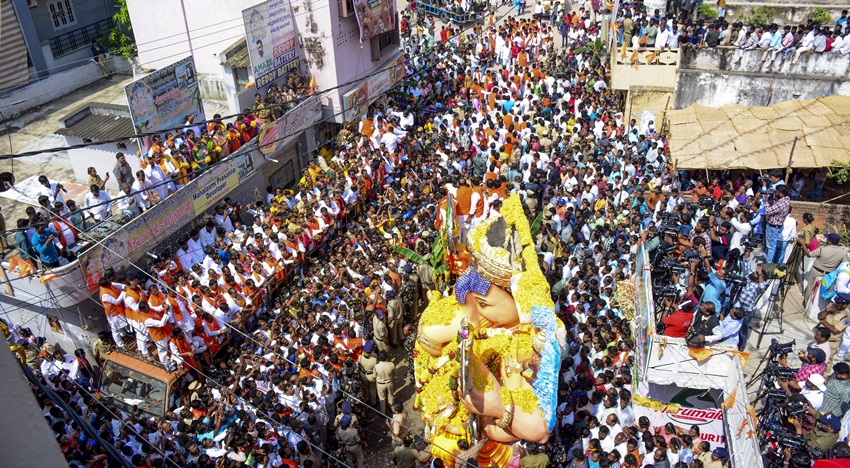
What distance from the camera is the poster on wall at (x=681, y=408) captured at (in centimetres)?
882

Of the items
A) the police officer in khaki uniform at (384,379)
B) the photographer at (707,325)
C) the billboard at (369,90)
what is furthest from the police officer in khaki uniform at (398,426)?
the billboard at (369,90)

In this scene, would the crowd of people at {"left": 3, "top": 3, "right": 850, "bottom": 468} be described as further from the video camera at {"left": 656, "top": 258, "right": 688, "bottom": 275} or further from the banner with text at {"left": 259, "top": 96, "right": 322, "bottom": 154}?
the banner with text at {"left": 259, "top": 96, "right": 322, "bottom": 154}

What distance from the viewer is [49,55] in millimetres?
19062

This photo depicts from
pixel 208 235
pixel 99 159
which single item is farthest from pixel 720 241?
pixel 99 159

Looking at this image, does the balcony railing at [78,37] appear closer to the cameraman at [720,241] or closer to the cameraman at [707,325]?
the cameraman at [720,241]

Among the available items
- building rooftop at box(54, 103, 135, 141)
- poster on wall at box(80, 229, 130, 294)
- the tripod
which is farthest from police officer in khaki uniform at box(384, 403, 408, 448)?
building rooftop at box(54, 103, 135, 141)

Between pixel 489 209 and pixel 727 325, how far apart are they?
3948 mm

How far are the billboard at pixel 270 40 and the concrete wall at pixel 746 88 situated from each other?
32.3ft

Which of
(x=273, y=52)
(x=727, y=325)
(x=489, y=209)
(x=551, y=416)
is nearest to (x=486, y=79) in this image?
(x=273, y=52)

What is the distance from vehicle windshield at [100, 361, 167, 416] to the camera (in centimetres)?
972

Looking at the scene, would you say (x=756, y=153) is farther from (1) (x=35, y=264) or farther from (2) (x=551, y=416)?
(1) (x=35, y=264)

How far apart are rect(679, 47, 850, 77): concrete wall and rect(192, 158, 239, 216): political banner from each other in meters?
11.8

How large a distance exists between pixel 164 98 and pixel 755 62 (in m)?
14.7

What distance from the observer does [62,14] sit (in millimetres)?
19891
